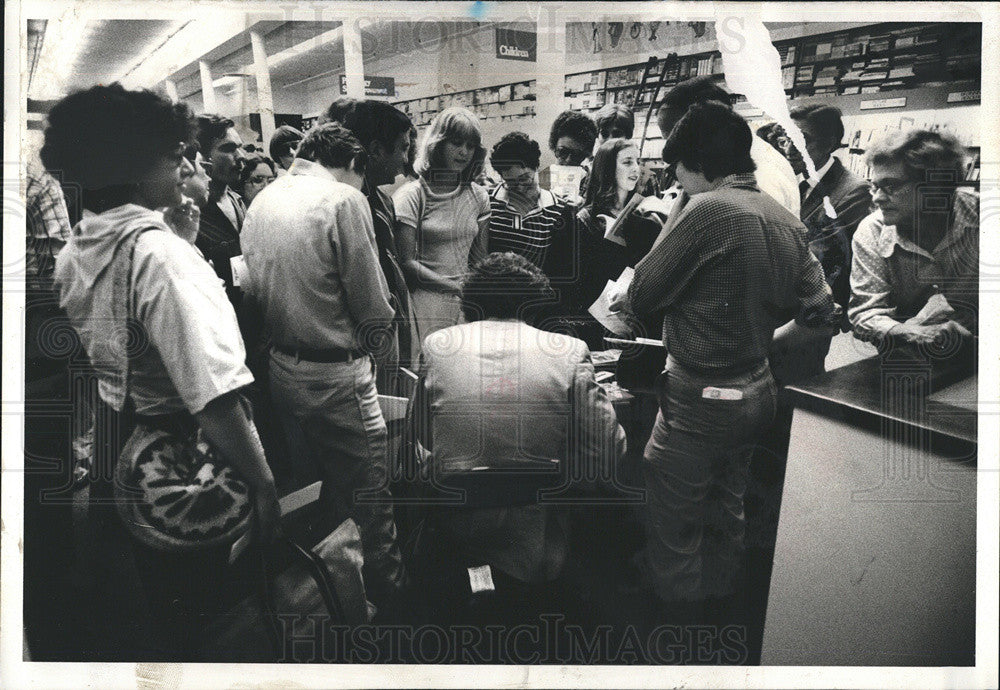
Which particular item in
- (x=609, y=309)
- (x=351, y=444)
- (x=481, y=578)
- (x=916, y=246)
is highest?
(x=916, y=246)

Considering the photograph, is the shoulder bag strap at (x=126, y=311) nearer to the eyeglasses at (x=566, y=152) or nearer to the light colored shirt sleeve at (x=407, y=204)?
the light colored shirt sleeve at (x=407, y=204)

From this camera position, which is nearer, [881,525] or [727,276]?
[727,276]

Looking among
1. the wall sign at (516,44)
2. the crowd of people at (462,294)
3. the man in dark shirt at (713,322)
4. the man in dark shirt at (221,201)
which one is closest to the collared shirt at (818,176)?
the crowd of people at (462,294)

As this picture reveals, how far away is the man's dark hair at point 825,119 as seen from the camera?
125 inches

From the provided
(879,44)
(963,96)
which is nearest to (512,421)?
(879,44)

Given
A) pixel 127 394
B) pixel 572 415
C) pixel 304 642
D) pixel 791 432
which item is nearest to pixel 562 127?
pixel 572 415

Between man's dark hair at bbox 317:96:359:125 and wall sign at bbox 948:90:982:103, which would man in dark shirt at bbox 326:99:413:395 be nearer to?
man's dark hair at bbox 317:96:359:125

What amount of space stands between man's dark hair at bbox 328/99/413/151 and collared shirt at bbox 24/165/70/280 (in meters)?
0.97

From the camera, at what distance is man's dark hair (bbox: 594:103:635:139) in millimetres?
3180

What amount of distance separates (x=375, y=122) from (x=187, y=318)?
883 millimetres

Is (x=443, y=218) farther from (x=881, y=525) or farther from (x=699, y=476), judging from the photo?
(x=881, y=525)

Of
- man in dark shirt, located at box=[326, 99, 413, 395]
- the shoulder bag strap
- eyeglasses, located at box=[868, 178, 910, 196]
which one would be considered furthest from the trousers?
eyeglasses, located at box=[868, 178, 910, 196]

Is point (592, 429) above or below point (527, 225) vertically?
below

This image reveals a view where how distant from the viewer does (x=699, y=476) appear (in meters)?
3.21
